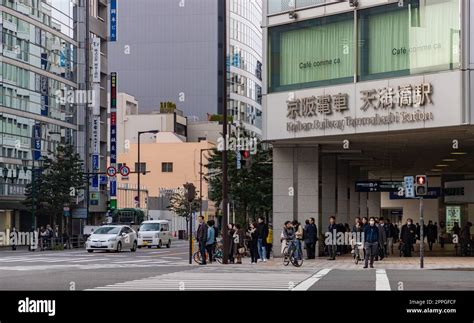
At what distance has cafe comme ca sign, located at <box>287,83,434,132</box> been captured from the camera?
116 ft

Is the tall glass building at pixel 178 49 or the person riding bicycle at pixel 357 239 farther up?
the tall glass building at pixel 178 49

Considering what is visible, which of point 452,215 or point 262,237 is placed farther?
point 452,215

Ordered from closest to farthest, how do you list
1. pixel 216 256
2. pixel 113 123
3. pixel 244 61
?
pixel 216 256 → pixel 113 123 → pixel 244 61

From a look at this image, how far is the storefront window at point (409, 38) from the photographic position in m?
35.1

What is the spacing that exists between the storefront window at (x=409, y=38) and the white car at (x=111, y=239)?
20971mm

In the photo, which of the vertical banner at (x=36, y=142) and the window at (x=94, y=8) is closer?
the vertical banner at (x=36, y=142)

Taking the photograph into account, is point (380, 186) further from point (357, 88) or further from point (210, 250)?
point (210, 250)

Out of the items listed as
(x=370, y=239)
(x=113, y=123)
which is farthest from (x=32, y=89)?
(x=370, y=239)

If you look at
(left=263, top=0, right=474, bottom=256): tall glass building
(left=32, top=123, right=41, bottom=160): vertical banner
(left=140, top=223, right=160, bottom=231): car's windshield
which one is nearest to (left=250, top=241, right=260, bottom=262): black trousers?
(left=263, top=0, right=474, bottom=256): tall glass building

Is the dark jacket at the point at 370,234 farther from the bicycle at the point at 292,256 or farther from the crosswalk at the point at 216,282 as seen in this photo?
the crosswalk at the point at 216,282

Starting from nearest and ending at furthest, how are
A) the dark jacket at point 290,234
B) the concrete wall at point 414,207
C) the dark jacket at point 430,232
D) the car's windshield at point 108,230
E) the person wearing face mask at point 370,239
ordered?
1. the person wearing face mask at point 370,239
2. the dark jacket at point 290,234
3. the dark jacket at point 430,232
4. the car's windshield at point 108,230
5. the concrete wall at point 414,207

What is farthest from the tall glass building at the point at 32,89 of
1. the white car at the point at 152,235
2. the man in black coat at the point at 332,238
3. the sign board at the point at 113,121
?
the man in black coat at the point at 332,238

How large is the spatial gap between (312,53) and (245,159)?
8.97m

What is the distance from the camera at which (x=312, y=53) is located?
3997 centimetres
